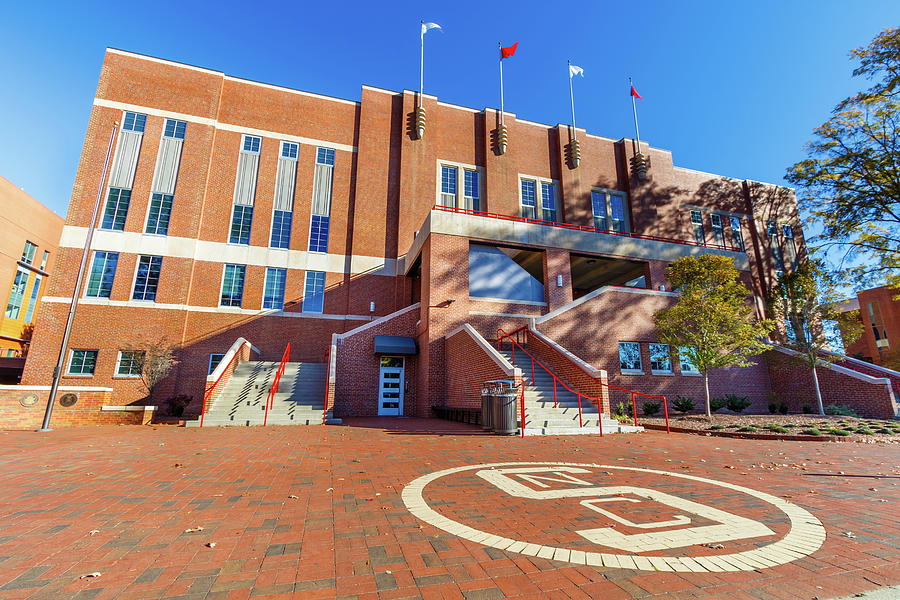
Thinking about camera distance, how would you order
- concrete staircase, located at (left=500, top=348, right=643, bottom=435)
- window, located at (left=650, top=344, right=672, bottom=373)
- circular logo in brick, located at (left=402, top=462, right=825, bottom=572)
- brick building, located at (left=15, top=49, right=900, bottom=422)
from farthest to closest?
window, located at (left=650, top=344, right=672, bottom=373)
brick building, located at (left=15, top=49, right=900, bottom=422)
concrete staircase, located at (left=500, top=348, right=643, bottom=435)
circular logo in brick, located at (left=402, top=462, right=825, bottom=572)

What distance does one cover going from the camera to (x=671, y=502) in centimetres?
448

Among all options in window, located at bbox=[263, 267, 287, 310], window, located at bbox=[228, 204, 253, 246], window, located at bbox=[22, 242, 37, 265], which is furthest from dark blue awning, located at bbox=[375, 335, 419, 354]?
window, located at bbox=[22, 242, 37, 265]

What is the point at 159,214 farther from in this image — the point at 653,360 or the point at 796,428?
the point at 796,428

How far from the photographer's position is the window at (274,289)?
22312mm

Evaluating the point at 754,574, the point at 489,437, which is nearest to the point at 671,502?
the point at 754,574

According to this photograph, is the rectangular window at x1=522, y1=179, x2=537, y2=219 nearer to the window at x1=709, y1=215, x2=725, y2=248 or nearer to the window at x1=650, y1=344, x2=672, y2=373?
the window at x1=650, y1=344, x2=672, y2=373

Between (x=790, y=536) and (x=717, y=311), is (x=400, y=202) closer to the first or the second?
(x=717, y=311)

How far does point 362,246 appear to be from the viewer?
24109 millimetres

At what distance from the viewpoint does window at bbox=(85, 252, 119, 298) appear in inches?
790

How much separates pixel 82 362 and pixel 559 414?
22.4 m

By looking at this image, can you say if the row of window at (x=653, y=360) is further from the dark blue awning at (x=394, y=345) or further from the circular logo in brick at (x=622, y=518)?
the circular logo in brick at (x=622, y=518)

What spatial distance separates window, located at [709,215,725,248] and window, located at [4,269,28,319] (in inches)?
2235

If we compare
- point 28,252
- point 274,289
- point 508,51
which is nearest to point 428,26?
point 508,51

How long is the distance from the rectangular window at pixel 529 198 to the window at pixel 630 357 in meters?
12.1
